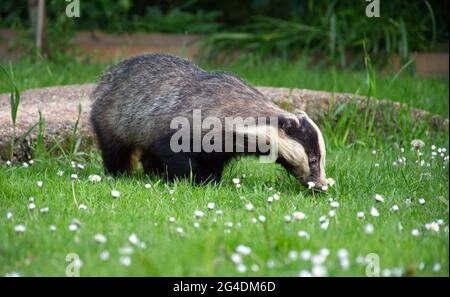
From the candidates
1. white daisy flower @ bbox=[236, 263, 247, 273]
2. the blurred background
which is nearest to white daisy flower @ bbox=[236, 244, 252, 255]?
white daisy flower @ bbox=[236, 263, 247, 273]

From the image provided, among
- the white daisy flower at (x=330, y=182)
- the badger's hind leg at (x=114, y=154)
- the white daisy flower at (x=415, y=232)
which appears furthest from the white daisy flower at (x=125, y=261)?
the badger's hind leg at (x=114, y=154)

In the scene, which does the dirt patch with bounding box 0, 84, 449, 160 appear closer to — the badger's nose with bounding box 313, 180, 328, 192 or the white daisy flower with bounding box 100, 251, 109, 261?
the badger's nose with bounding box 313, 180, 328, 192

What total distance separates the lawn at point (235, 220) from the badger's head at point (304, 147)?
121mm

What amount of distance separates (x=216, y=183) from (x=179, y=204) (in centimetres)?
64

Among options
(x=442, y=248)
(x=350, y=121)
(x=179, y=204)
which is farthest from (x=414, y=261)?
(x=350, y=121)

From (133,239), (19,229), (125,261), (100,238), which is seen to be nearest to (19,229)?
(19,229)

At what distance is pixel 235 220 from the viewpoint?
3619 mm

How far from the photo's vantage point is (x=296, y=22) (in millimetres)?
9359

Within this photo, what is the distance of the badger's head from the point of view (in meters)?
4.27

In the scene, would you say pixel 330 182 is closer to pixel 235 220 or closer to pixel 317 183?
pixel 317 183

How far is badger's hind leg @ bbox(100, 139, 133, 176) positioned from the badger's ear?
117 cm

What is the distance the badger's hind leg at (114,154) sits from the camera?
16.5 feet

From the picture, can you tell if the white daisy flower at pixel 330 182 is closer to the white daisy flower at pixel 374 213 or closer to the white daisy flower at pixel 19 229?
the white daisy flower at pixel 374 213

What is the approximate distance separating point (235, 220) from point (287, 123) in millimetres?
860
